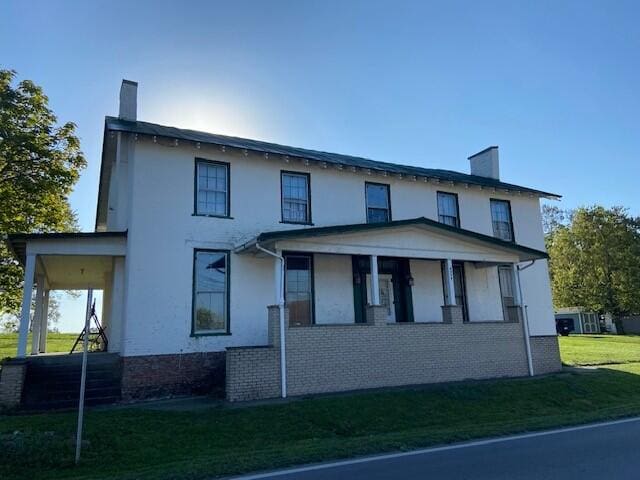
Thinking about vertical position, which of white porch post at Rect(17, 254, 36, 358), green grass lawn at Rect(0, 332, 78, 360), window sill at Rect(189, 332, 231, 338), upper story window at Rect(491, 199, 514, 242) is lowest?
green grass lawn at Rect(0, 332, 78, 360)

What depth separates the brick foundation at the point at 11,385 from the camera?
10.3 metres

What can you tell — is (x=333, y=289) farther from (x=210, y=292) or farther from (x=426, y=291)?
(x=210, y=292)

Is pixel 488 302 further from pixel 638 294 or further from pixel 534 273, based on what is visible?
pixel 638 294

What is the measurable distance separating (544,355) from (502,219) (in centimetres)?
567

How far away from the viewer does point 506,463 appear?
6.62 meters

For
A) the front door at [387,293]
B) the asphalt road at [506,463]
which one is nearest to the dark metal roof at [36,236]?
the front door at [387,293]

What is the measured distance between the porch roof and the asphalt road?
629 cm

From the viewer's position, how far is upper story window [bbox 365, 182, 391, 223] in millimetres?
16250

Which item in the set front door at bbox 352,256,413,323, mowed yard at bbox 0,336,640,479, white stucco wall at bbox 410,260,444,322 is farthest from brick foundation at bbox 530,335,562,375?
front door at bbox 352,256,413,323

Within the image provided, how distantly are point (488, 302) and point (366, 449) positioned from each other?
1140 cm

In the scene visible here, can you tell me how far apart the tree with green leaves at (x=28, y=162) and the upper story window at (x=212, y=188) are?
7.61 m

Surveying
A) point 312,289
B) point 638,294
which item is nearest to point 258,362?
point 312,289

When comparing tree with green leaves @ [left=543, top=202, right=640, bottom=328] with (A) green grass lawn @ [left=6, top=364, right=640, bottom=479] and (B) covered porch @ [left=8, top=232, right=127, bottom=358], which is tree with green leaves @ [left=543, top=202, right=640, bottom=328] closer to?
(A) green grass lawn @ [left=6, top=364, right=640, bottom=479]

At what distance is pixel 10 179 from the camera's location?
17.6 meters
